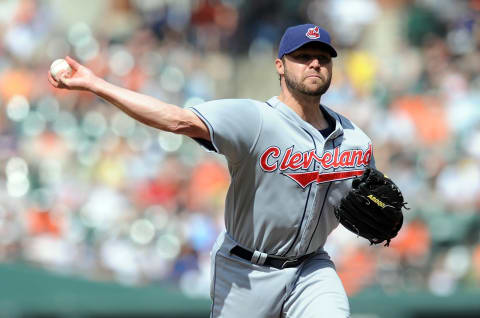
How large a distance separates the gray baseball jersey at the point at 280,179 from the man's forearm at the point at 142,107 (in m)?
0.31

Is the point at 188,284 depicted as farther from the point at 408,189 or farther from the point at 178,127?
the point at 178,127

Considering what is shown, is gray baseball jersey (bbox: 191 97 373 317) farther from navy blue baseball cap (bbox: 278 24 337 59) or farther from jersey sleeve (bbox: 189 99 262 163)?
navy blue baseball cap (bbox: 278 24 337 59)

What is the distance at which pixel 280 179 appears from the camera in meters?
4.76

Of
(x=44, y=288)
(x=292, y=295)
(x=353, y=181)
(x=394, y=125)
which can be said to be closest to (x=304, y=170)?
(x=353, y=181)

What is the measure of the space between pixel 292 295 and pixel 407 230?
4.98 metres

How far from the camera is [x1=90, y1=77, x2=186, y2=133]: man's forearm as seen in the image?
14.1 feet

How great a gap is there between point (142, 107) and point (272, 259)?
1.09 meters

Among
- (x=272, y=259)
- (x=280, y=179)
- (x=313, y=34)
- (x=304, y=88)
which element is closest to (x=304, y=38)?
(x=313, y=34)

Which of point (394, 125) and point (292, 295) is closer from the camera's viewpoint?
point (292, 295)

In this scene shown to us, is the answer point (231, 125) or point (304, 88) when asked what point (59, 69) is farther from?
point (304, 88)

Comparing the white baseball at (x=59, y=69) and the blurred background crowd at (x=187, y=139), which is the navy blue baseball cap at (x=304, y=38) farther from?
the blurred background crowd at (x=187, y=139)

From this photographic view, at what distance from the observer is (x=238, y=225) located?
4906mm

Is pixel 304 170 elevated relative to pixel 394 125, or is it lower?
lower

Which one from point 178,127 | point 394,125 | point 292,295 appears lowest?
point 292,295
